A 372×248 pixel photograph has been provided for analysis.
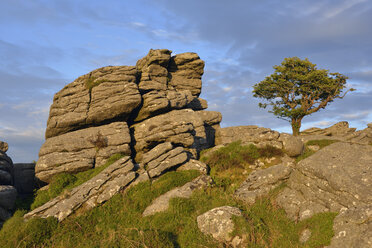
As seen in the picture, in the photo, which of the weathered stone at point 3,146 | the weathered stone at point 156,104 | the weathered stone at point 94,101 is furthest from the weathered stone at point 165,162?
the weathered stone at point 3,146

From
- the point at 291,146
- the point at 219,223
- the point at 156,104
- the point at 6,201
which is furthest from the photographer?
the point at 156,104

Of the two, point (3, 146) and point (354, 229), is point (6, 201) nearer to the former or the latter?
point (3, 146)

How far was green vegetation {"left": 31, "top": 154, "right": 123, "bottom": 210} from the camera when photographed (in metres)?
22.8

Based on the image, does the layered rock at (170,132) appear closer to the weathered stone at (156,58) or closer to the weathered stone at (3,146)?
the weathered stone at (156,58)

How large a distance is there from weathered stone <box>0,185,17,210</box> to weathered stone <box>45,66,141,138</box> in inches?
427

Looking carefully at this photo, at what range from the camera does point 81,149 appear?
27.7 m

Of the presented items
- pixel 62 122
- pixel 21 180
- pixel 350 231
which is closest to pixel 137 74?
pixel 62 122

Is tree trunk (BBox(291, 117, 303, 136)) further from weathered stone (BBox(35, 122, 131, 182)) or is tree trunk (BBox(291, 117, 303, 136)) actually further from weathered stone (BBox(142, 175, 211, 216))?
weathered stone (BBox(142, 175, 211, 216))

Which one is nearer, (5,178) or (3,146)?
(5,178)

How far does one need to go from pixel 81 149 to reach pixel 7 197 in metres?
8.20

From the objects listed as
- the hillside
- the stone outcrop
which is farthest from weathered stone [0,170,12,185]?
the stone outcrop

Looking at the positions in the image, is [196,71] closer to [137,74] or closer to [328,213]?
[137,74]

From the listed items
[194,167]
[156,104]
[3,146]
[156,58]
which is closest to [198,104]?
[156,58]

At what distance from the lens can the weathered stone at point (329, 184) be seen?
13336mm
